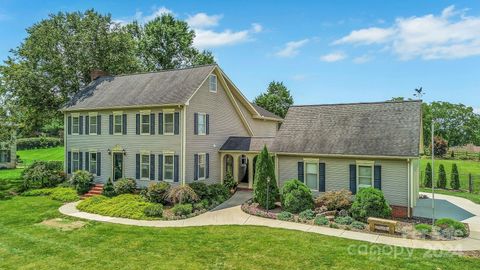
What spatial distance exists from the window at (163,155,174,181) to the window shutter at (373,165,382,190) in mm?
11453

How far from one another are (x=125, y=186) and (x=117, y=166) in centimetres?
253

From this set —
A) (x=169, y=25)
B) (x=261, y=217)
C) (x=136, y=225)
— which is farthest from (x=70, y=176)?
(x=169, y=25)

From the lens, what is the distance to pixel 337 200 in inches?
620

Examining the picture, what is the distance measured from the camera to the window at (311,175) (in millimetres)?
17953

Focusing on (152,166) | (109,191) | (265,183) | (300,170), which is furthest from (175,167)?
(300,170)

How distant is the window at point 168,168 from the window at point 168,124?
154 cm

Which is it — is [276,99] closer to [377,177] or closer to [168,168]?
[168,168]

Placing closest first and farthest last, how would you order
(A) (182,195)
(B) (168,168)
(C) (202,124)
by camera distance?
(A) (182,195)
(B) (168,168)
(C) (202,124)

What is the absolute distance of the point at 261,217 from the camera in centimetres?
1584

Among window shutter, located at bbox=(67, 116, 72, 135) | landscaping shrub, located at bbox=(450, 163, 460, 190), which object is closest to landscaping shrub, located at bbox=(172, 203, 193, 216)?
window shutter, located at bbox=(67, 116, 72, 135)

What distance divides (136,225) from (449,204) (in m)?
17.6

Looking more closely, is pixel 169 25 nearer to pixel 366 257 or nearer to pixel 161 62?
pixel 161 62

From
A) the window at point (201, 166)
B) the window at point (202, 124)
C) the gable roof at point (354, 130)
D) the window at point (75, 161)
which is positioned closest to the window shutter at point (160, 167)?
the window at point (201, 166)

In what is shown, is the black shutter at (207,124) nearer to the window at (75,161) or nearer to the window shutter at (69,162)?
the window at (75,161)
